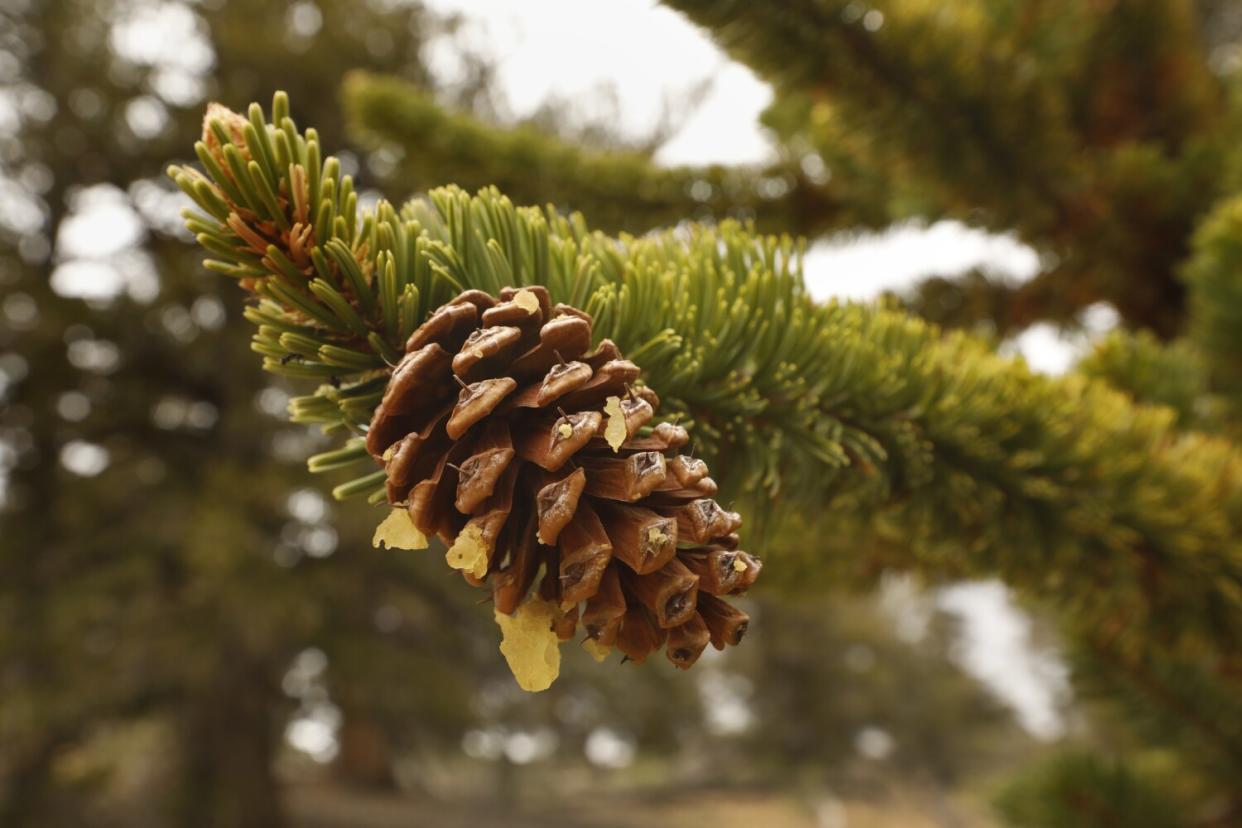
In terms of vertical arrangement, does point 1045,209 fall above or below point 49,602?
above

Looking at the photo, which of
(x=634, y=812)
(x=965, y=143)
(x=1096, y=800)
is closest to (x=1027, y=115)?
(x=965, y=143)

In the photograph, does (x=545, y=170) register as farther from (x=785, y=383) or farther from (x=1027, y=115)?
(x=785, y=383)

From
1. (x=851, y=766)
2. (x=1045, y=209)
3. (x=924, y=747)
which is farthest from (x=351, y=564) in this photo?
(x=924, y=747)

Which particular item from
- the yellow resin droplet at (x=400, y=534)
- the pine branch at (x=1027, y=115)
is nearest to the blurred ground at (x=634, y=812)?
the pine branch at (x=1027, y=115)

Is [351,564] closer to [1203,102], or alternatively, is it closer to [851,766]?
[1203,102]

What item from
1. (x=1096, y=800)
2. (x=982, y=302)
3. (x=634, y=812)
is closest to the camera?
(x=1096, y=800)

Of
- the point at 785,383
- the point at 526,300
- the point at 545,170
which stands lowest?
the point at 526,300
